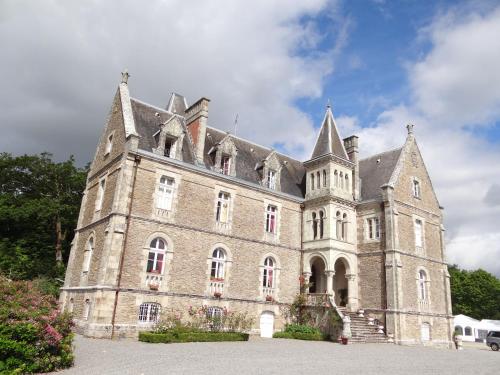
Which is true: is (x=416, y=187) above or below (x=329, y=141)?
below

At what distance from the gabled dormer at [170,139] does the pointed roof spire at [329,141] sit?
964 centimetres

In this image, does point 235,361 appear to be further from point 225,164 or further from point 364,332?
point 225,164

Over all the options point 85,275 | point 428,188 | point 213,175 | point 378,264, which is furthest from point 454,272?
point 85,275

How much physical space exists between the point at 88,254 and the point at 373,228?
56.5 feet

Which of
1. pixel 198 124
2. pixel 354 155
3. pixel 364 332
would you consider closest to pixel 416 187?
pixel 354 155

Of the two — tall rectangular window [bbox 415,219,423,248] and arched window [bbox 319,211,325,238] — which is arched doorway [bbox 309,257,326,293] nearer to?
arched window [bbox 319,211,325,238]

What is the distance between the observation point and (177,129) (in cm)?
2266

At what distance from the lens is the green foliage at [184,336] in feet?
54.4

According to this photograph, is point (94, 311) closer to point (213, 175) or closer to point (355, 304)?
point (213, 175)

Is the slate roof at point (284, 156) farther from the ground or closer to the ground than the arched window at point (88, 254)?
farther from the ground

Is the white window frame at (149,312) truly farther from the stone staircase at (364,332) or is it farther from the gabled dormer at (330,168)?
the gabled dormer at (330,168)

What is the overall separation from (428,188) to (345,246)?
852 centimetres

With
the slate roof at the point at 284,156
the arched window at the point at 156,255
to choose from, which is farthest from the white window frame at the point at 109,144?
the arched window at the point at 156,255

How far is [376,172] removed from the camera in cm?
2856
